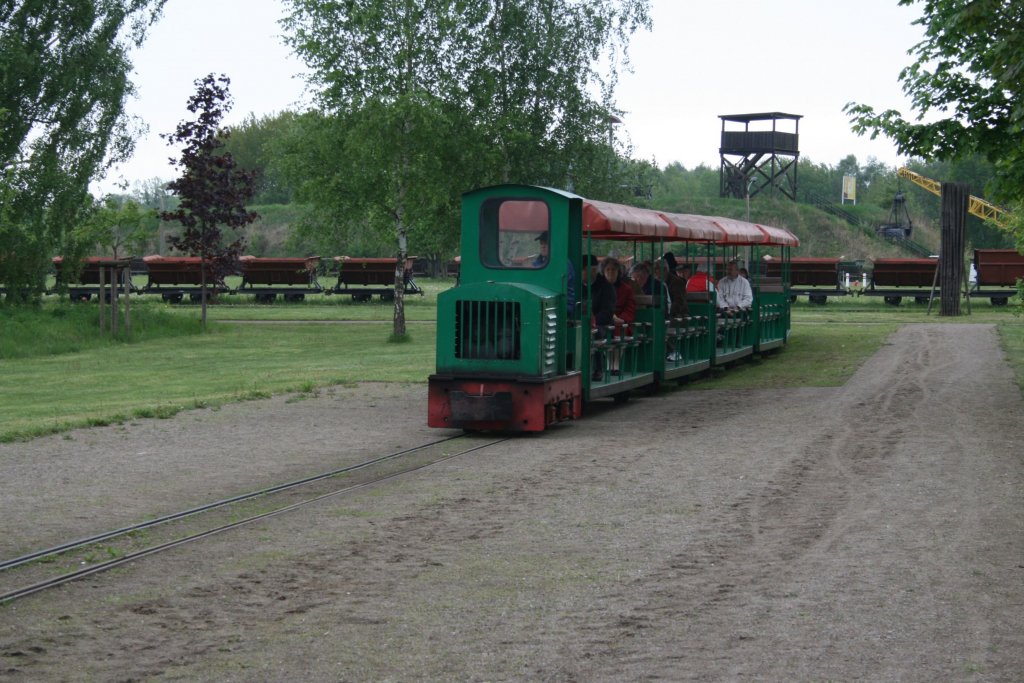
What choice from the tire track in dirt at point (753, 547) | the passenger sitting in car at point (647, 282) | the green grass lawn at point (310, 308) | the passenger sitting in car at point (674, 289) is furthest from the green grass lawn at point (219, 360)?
the tire track in dirt at point (753, 547)

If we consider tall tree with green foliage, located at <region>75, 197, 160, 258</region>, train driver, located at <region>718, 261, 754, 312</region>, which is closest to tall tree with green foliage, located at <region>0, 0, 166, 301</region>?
tall tree with green foliage, located at <region>75, 197, 160, 258</region>

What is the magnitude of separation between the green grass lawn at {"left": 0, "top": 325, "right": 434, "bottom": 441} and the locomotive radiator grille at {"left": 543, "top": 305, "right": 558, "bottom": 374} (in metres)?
4.58

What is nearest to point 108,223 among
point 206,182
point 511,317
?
point 206,182

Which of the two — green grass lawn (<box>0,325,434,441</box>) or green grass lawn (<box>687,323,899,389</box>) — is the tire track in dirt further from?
green grass lawn (<box>0,325,434,441</box>)

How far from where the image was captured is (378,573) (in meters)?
7.70

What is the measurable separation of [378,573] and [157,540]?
1.73m

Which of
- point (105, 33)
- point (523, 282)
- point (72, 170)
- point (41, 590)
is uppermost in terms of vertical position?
point (105, 33)

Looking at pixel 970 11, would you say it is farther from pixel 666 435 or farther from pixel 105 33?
pixel 105 33

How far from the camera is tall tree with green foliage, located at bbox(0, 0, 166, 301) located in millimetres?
31625

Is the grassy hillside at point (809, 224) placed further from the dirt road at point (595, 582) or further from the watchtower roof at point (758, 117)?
the dirt road at point (595, 582)

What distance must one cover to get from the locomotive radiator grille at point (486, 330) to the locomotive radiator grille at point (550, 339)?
0.34 meters

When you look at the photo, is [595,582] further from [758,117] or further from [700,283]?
[758,117]

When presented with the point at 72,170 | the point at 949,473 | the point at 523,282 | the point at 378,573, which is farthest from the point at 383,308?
the point at 378,573

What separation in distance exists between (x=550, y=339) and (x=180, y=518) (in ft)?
19.5
